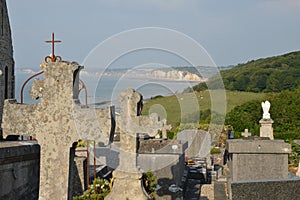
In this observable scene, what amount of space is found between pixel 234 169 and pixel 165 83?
4401mm

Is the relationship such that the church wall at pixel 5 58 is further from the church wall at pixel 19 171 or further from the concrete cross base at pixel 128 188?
the concrete cross base at pixel 128 188

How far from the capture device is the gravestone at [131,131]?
21.3 ft

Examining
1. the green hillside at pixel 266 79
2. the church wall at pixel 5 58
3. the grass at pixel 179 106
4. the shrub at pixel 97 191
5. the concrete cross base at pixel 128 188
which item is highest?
the green hillside at pixel 266 79

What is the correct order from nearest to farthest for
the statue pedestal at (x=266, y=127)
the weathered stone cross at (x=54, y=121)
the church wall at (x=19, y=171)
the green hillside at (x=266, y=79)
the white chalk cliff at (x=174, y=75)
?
the weathered stone cross at (x=54, y=121), the church wall at (x=19, y=171), the white chalk cliff at (x=174, y=75), the statue pedestal at (x=266, y=127), the green hillside at (x=266, y=79)

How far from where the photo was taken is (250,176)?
1241 cm

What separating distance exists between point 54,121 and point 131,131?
3.78 feet

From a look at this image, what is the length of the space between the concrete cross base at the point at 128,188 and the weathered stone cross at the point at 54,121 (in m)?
0.72

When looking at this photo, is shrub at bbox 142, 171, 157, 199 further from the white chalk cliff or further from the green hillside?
the green hillside

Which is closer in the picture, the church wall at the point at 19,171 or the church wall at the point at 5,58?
the church wall at the point at 19,171

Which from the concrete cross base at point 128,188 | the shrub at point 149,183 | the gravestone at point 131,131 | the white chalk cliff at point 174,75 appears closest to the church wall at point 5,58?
the white chalk cliff at point 174,75

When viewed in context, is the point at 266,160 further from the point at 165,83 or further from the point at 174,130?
the point at 174,130

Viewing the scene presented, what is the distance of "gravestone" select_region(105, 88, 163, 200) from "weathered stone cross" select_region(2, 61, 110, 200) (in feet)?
1.59

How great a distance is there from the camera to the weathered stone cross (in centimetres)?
643

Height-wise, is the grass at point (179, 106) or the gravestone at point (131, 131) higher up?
the grass at point (179, 106)
